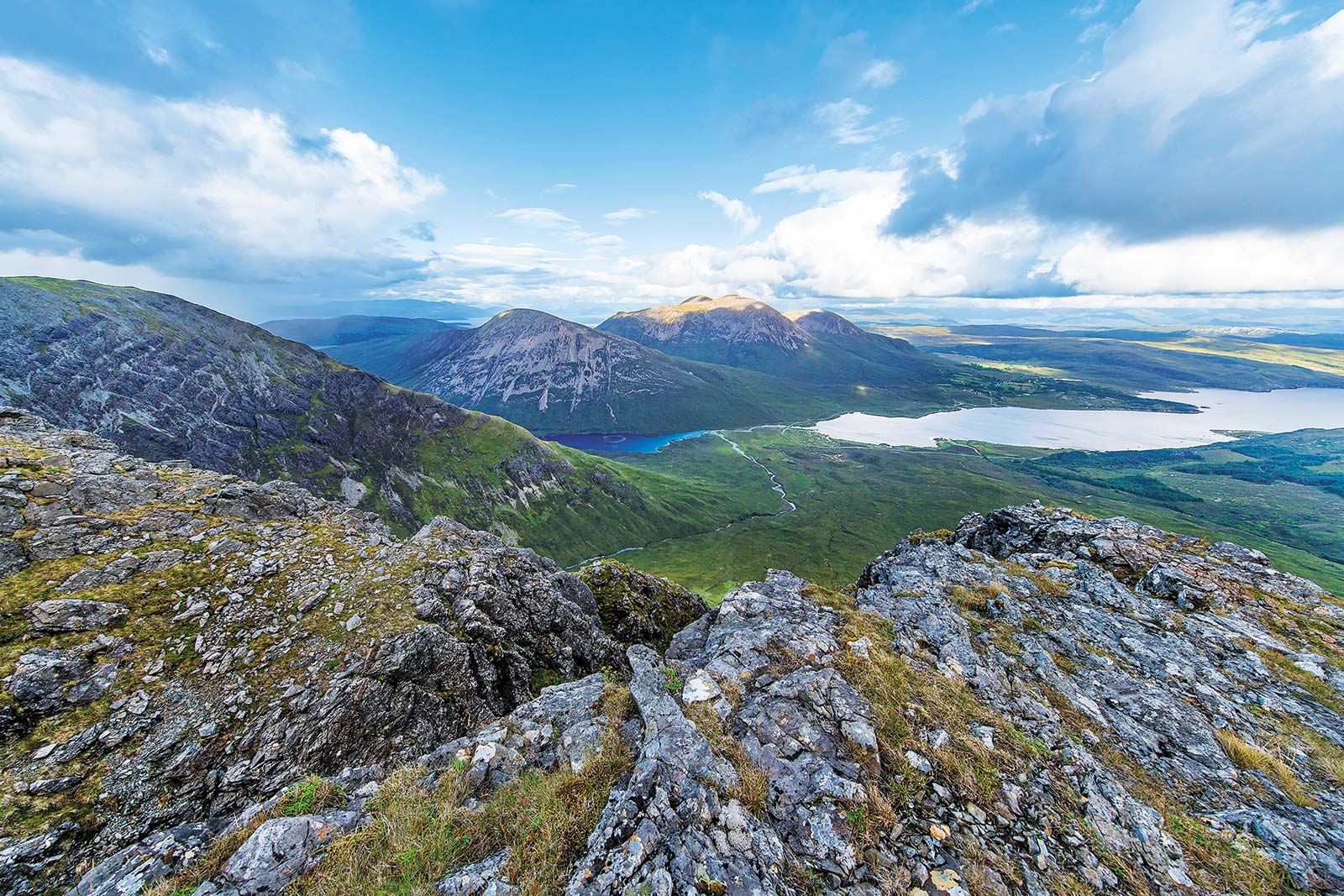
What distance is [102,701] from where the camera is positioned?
14.5 metres

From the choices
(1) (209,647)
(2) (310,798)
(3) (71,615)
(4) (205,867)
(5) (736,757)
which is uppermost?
(3) (71,615)

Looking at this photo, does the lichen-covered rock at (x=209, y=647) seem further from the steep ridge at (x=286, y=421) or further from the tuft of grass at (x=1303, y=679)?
the steep ridge at (x=286, y=421)

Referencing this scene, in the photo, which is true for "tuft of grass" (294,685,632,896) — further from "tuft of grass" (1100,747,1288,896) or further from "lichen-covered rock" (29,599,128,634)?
"lichen-covered rock" (29,599,128,634)

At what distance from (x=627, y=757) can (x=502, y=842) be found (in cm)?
304

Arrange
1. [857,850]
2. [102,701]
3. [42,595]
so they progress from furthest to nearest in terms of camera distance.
A: [42,595] → [102,701] → [857,850]

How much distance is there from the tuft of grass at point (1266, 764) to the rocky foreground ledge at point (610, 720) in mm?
72

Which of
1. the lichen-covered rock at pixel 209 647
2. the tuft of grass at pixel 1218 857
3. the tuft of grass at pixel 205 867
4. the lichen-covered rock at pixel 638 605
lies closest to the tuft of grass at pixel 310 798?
the tuft of grass at pixel 205 867

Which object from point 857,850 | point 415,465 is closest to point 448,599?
point 857,850

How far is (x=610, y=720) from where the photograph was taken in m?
12.9

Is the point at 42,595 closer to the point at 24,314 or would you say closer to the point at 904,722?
the point at 904,722

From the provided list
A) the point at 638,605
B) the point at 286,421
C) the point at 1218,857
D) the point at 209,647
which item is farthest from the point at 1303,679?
the point at 286,421

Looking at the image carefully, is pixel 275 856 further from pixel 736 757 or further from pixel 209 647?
pixel 209 647

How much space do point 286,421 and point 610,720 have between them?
173m

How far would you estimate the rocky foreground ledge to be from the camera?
8977 mm
